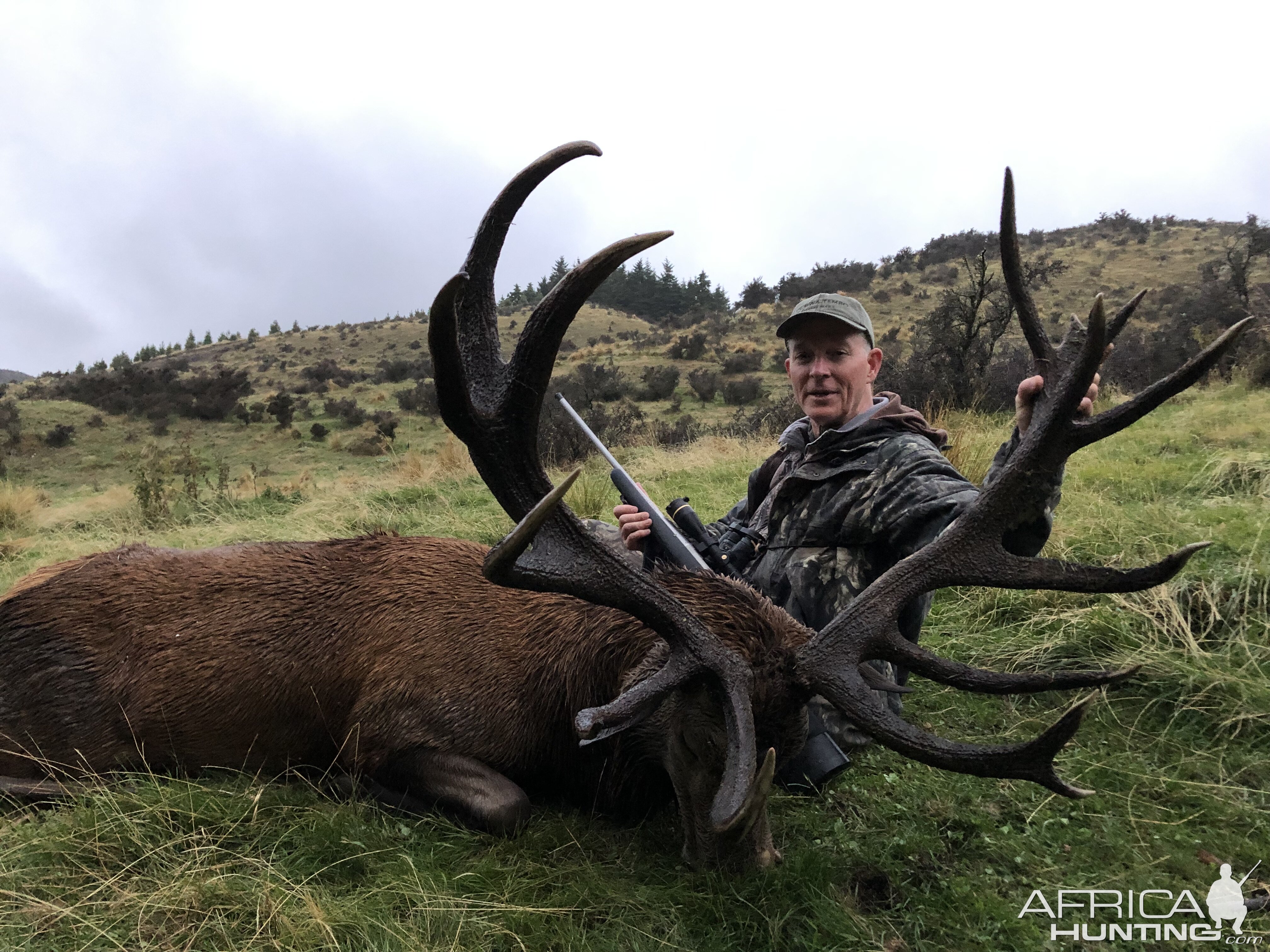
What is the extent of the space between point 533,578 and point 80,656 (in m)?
2.18

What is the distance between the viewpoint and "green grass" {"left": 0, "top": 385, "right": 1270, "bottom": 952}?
2.08m

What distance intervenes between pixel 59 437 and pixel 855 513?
79.2 feet

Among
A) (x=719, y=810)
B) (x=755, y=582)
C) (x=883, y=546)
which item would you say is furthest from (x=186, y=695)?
(x=883, y=546)

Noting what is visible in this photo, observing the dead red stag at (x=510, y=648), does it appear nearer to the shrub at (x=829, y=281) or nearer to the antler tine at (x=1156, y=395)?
the antler tine at (x=1156, y=395)

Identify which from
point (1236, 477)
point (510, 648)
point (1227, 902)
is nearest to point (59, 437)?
point (510, 648)

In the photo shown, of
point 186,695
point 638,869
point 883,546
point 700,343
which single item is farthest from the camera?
point 700,343

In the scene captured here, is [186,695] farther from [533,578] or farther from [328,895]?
[533,578]

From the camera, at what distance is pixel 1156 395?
6.43 feet

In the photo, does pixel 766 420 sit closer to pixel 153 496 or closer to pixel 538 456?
pixel 153 496

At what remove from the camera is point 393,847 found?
2.42 m

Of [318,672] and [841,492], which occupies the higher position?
[841,492]

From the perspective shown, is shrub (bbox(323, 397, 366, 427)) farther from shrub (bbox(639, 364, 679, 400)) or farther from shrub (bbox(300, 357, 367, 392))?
shrub (bbox(639, 364, 679, 400))

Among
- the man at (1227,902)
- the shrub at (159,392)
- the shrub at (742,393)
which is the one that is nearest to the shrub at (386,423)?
the shrub at (159,392)

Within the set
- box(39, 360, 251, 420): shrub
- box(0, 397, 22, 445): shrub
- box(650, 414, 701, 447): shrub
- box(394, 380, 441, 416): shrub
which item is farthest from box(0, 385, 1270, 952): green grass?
box(39, 360, 251, 420): shrub
